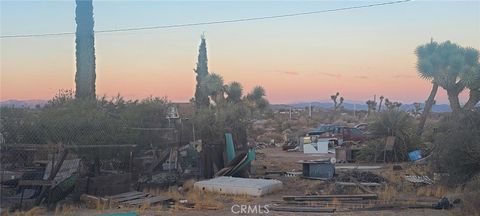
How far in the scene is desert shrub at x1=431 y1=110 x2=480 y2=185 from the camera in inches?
526

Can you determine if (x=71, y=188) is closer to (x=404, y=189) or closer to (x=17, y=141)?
(x=17, y=141)

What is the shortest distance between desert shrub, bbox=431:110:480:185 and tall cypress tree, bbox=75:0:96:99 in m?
12.8

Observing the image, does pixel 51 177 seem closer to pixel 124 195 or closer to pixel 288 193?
pixel 124 195

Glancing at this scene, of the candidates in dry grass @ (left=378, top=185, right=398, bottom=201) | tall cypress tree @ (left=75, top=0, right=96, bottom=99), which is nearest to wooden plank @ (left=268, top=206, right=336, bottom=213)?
dry grass @ (left=378, top=185, right=398, bottom=201)

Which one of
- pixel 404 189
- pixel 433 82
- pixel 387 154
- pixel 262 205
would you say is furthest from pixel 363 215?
pixel 433 82

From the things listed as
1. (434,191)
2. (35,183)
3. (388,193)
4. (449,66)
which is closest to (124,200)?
(35,183)

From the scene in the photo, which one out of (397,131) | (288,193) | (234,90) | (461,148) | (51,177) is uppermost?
(234,90)

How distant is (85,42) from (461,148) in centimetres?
1401

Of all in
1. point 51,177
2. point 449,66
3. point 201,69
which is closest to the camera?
point 51,177

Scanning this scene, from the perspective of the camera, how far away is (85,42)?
861 inches

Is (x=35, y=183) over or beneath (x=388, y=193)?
over

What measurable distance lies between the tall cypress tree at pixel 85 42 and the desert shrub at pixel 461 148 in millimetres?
12844

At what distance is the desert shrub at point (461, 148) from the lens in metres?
13.4

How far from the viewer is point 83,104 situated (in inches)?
635
